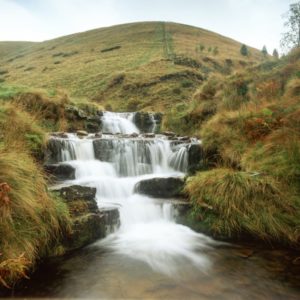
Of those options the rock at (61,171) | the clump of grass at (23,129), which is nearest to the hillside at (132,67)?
the clump of grass at (23,129)

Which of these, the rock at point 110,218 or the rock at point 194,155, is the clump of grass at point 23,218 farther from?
the rock at point 194,155

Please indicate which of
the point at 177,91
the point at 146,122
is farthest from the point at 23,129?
the point at 177,91

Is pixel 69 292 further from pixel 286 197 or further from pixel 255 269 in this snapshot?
pixel 286 197

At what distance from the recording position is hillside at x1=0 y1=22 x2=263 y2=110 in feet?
78.3

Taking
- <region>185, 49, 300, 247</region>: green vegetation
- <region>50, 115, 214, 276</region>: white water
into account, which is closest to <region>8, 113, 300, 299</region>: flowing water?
<region>50, 115, 214, 276</region>: white water

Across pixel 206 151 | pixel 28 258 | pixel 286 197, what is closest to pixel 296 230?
pixel 286 197

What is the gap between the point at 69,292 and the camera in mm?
4070

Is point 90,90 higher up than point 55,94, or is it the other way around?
point 90,90

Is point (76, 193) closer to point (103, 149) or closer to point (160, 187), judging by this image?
point (160, 187)

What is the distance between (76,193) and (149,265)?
1919 millimetres

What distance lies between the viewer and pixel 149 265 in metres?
4.90

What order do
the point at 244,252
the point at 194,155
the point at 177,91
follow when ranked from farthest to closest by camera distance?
the point at 177,91 → the point at 194,155 → the point at 244,252

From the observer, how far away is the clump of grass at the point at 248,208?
5625mm

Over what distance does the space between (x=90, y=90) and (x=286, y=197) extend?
22115 millimetres
